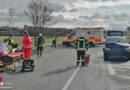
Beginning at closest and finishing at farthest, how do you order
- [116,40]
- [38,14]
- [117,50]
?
[117,50], [116,40], [38,14]

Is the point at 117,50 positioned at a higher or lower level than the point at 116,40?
lower

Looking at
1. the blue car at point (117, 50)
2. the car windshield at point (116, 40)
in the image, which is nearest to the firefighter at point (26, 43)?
the blue car at point (117, 50)

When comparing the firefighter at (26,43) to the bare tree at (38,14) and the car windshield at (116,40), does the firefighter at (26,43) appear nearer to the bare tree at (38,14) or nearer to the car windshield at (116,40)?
the car windshield at (116,40)

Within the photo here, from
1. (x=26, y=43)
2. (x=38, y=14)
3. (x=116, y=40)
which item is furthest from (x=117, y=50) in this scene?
(x=38, y=14)

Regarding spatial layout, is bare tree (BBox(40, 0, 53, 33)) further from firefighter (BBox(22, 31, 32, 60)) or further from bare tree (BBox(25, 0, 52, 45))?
firefighter (BBox(22, 31, 32, 60))

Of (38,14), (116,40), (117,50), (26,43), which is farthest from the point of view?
(38,14)

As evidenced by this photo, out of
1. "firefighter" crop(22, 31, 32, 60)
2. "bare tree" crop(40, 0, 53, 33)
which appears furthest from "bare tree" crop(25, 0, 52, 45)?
"firefighter" crop(22, 31, 32, 60)

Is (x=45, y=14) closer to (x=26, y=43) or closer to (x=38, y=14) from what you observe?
(x=38, y=14)

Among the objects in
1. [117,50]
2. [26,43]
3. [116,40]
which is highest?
[26,43]

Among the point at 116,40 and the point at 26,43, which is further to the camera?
the point at 116,40

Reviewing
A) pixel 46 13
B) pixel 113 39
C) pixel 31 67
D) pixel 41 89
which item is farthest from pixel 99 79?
pixel 46 13

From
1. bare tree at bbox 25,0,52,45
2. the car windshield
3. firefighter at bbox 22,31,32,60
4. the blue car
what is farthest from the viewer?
bare tree at bbox 25,0,52,45

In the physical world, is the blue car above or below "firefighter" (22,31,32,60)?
below

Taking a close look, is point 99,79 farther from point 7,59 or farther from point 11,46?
point 11,46
